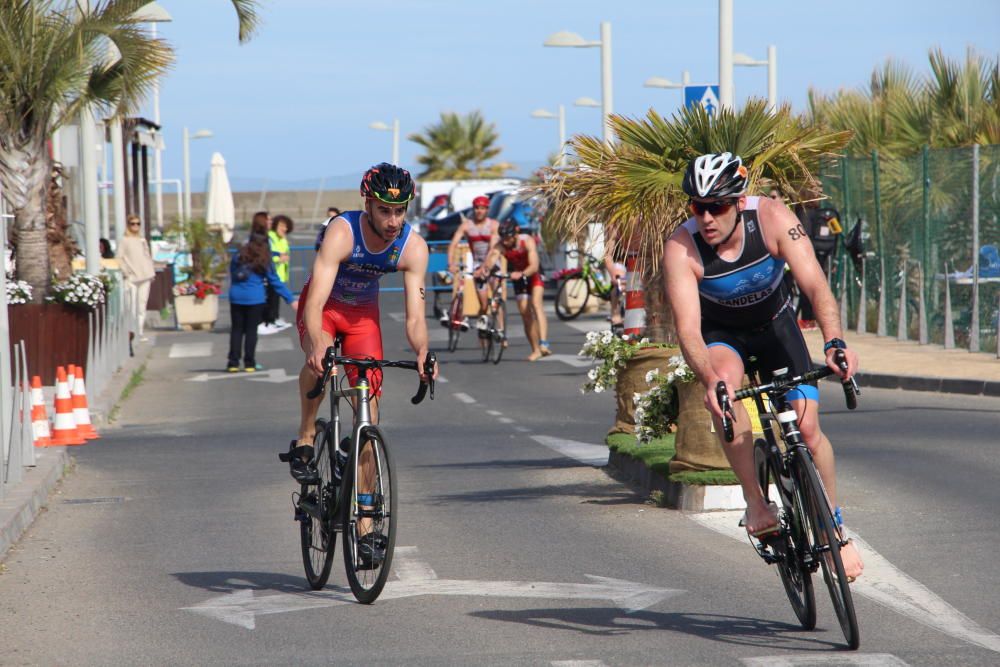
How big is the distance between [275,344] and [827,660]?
22240 millimetres

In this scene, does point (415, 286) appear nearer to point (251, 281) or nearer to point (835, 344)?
Result: point (835, 344)

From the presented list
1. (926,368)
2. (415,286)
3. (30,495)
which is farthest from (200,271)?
(415,286)

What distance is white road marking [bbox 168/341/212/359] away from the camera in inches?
1004

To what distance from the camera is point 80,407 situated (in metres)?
15.2

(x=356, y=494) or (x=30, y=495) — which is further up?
(x=356, y=494)

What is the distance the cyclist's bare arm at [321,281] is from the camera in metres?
7.59

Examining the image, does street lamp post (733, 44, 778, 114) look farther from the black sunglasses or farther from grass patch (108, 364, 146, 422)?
the black sunglasses

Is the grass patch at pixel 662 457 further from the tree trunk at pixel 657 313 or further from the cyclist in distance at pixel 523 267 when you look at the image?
the cyclist in distance at pixel 523 267

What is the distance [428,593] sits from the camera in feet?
24.8

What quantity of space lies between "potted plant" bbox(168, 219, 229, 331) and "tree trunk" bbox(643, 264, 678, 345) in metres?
19.7

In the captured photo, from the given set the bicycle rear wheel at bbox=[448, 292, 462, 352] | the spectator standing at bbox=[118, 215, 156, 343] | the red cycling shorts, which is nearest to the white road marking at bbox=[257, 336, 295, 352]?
the spectator standing at bbox=[118, 215, 156, 343]

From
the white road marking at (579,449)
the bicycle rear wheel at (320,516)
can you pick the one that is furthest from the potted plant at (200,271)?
the bicycle rear wheel at (320,516)

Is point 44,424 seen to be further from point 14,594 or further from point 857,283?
point 857,283

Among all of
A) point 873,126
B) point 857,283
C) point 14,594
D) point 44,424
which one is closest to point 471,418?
point 44,424
